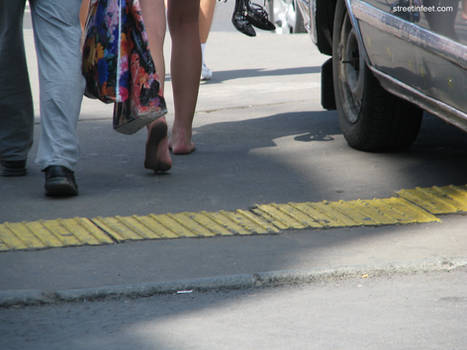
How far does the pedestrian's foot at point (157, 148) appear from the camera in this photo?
13.6 feet

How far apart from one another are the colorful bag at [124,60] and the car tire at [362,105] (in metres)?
1.10

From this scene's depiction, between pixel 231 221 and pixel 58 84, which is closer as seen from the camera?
pixel 231 221

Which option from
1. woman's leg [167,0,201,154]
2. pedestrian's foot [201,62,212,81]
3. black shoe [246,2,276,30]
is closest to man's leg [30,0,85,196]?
woman's leg [167,0,201,154]

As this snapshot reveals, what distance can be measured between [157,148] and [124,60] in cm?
50

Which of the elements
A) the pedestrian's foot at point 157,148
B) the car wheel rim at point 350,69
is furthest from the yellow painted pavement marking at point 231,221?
the car wheel rim at point 350,69

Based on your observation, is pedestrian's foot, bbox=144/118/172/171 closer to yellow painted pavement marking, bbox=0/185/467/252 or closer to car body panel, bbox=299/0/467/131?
yellow painted pavement marking, bbox=0/185/467/252

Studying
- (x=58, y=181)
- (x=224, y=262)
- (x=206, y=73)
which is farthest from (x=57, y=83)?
(x=206, y=73)

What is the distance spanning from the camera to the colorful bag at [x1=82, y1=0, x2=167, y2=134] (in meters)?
3.81

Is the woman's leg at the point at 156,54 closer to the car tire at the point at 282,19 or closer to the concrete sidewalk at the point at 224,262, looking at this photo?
the concrete sidewalk at the point at 224,262

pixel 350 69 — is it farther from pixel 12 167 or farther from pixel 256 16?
pixel 12 167

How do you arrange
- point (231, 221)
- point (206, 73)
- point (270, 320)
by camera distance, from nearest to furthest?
point (270, 320), point (231, 221), point (206, 73)

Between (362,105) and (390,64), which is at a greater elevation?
(390,64)

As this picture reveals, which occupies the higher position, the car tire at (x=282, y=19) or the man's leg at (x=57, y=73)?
the man's leg at (x=57, y=73)

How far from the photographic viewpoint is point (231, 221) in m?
3.54
